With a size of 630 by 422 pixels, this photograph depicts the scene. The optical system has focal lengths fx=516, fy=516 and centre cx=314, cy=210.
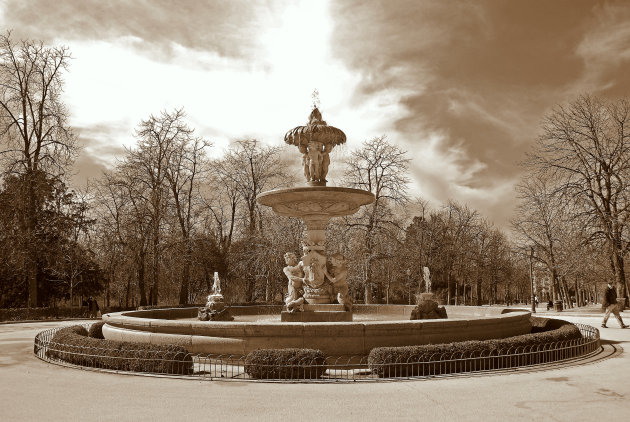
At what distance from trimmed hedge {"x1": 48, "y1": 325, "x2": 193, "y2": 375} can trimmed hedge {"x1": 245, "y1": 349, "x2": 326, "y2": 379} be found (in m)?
1.32

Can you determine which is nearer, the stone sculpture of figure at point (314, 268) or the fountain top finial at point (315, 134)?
the stone sculpture of figure at point (314, 268)

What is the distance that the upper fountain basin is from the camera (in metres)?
14.4

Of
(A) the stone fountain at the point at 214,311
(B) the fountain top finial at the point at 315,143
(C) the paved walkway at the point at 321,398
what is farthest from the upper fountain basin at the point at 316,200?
(C) the paved walkway at the point at 321,398

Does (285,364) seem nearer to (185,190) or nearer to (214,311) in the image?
(214,311)

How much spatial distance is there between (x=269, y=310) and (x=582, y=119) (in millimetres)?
21572

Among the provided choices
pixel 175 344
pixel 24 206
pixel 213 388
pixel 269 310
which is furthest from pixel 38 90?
pixel 213 388

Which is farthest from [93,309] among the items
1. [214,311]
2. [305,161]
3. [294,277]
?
[305,161]

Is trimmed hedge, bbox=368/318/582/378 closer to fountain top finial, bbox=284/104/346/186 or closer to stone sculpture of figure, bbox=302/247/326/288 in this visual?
stone sculpture of figure, bbox=302/247/326/288

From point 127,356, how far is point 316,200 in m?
6.85

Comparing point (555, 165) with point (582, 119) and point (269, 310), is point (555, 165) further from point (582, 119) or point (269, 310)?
point (269, 310)

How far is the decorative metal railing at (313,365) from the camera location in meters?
9.07

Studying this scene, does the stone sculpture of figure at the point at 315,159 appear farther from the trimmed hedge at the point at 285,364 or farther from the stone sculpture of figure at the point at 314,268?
the trimmed hedge at the point at 285,364

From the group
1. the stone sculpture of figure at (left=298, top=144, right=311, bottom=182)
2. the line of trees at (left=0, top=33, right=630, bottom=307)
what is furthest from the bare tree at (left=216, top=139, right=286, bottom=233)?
the stone sculpture of figure at (left=298, top=144, right=311, bottom=182)

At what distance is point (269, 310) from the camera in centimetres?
2203
